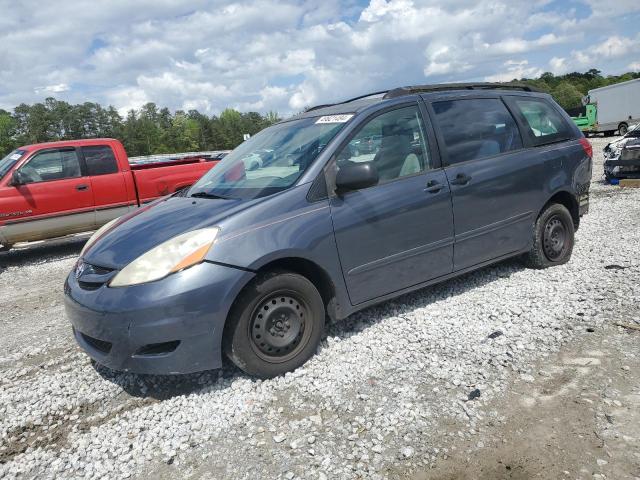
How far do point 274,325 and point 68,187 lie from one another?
6881 mm

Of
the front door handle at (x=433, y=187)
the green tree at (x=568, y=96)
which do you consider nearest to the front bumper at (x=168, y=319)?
the front door handle at (x=433, y=187)

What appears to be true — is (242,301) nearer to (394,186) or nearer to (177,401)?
(177,401)

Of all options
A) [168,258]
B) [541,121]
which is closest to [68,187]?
[168,258]

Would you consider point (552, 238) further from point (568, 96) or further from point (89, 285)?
point (568, 96)

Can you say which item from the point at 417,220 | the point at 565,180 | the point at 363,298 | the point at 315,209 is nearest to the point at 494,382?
the point at 363,298

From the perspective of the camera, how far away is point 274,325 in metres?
3.46

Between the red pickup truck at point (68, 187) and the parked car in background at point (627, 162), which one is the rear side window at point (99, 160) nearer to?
the red pickup truck at point (68, 187)

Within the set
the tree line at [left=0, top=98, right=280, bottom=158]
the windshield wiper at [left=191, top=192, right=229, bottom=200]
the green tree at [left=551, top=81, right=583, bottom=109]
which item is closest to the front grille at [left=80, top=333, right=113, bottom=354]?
the windshield wiper at [left=191, top=192, right=229, bottom=200]

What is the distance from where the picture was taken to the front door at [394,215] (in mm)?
3738

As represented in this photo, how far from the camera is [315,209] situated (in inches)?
141

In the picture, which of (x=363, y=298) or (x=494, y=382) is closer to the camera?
(x=494, y=382)

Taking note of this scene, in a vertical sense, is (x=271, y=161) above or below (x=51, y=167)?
below

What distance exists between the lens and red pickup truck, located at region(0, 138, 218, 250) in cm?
841

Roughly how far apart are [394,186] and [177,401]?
7.44 feet
